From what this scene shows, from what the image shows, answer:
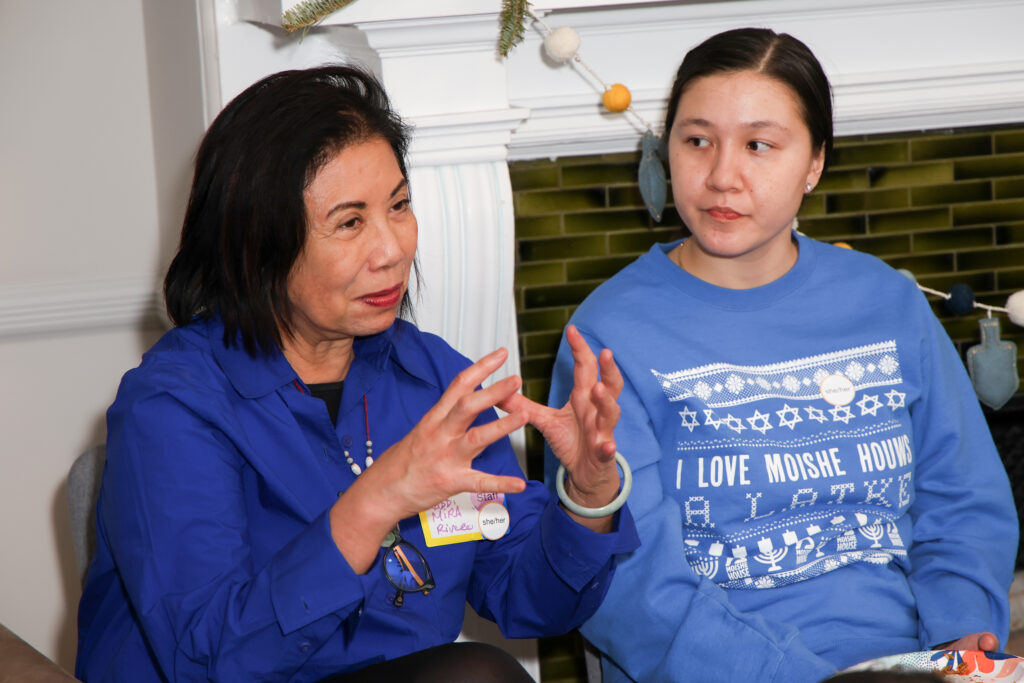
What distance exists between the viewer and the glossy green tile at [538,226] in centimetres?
196

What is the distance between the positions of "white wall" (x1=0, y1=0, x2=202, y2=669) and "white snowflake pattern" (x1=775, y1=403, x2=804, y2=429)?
1152 millimetres

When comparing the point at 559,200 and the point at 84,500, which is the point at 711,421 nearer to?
the point at 559,200

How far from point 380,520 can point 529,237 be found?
0.97m

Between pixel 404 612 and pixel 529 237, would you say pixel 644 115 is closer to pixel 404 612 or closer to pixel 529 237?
pixel 529 237

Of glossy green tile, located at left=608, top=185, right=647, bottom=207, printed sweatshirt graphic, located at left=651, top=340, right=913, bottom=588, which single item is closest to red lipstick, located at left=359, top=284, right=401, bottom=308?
printed sweatshirt graphic, located at left=651, top=340, right=913, bottom=588

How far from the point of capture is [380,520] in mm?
1085

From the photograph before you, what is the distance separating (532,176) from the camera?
1.95 m

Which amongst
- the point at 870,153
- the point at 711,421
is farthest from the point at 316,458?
the point at 870,153

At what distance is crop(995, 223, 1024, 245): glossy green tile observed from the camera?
2137 mm

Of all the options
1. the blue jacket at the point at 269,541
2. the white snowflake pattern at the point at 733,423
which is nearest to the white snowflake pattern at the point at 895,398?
the white snowflake pattern at the point at 733,423

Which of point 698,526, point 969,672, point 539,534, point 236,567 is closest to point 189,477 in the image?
point 236,567

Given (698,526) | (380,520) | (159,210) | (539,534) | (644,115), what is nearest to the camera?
(380,520)

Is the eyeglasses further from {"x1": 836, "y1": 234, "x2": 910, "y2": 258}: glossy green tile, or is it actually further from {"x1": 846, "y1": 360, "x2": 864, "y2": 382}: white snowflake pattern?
{"x1": 836, "y1": 234, "x2": 910, "y2": 258}: glossy green tile

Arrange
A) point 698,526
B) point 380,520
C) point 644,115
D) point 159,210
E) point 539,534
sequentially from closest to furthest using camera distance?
point 380,520 < point 539,534 < point 698,526 < point 644,115 < point 159,210
